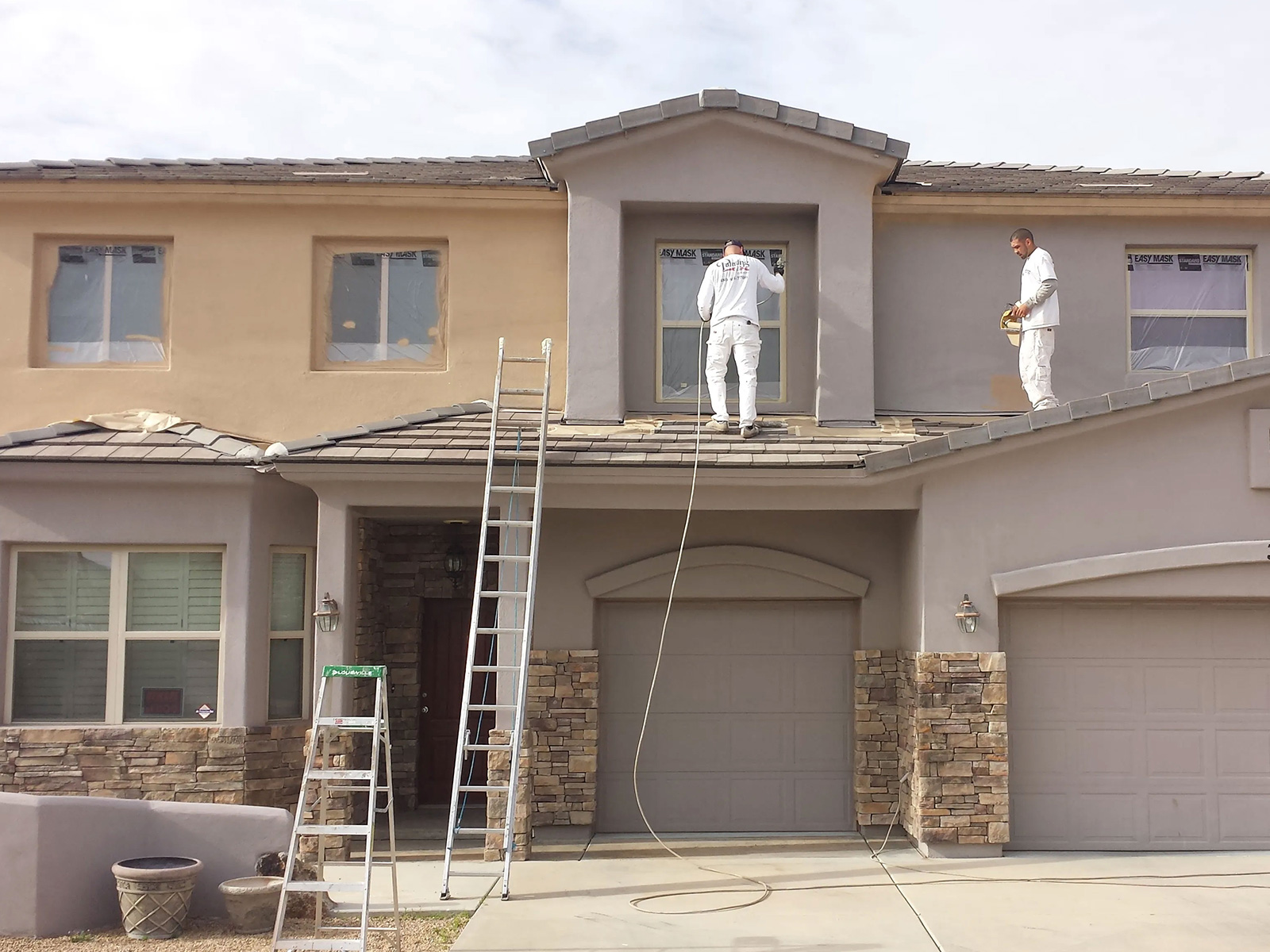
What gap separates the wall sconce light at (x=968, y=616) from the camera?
10.4 meters

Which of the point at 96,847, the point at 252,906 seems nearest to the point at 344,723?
the point at 252,906

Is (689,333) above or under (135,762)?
above

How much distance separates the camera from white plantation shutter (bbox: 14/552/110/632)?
11.3 metres

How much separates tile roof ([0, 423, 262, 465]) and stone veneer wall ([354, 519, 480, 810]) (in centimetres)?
200

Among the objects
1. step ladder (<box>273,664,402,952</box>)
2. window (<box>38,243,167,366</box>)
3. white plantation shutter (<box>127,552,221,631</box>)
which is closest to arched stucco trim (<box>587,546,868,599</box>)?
white plantation shutter (<box>127,552,221,631</box>)

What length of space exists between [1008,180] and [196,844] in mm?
10200

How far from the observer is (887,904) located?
8812 mm

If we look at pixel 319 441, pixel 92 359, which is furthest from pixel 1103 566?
pixel 92 359

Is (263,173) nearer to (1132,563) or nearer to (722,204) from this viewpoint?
(722,204)

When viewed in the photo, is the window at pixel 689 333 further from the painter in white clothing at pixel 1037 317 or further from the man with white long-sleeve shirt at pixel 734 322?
the painter in white clothing at pixel 1037 317

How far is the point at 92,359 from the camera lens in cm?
1276

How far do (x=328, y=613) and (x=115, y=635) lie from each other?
2367 millimetres

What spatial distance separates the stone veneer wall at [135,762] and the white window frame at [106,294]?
385 centimetres

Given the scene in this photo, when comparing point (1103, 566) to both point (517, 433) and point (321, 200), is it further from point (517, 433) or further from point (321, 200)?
point (321, 200)
